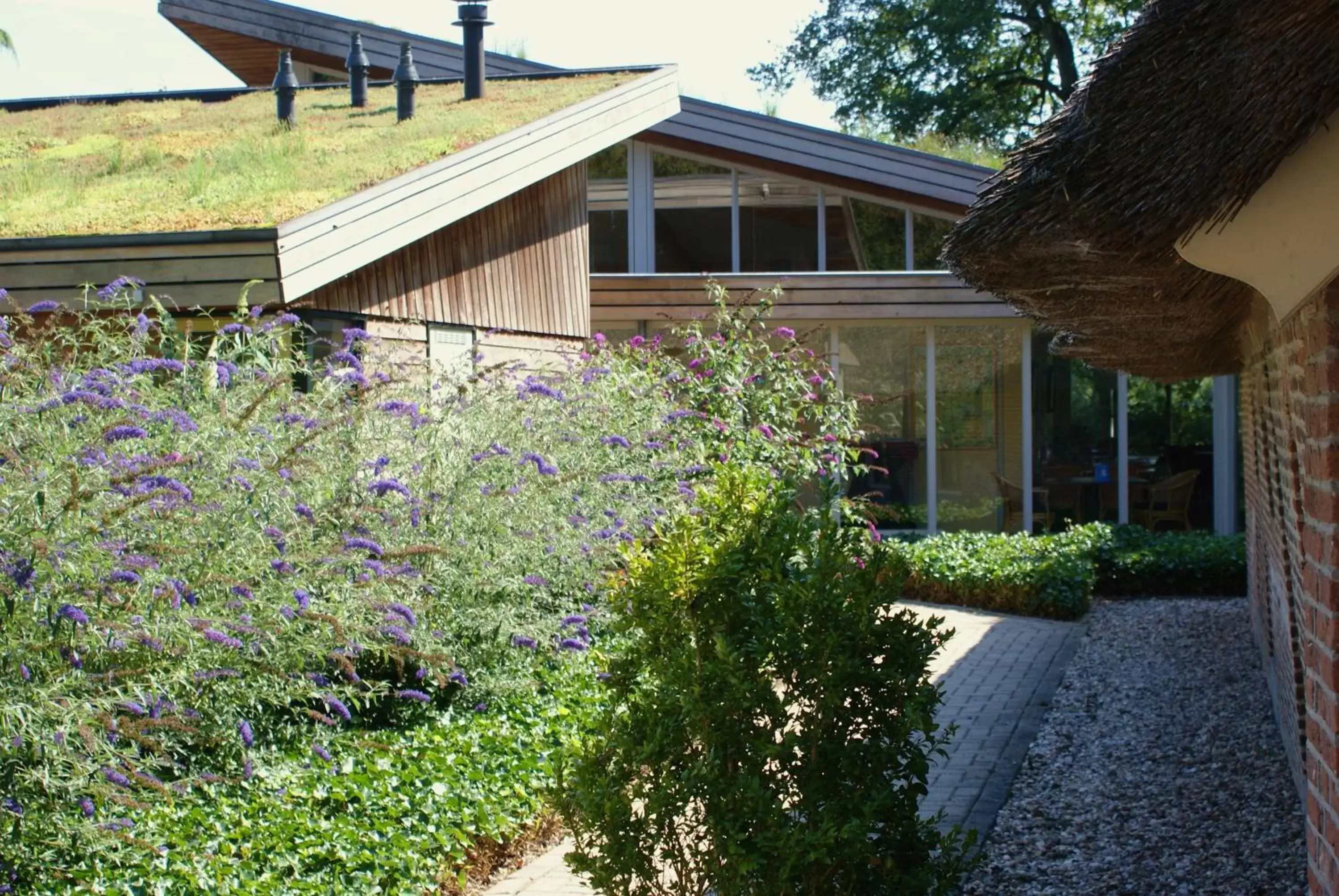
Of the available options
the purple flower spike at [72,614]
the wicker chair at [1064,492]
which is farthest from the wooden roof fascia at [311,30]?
the purple flower spike at [72,614]

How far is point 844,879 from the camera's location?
3.92 m

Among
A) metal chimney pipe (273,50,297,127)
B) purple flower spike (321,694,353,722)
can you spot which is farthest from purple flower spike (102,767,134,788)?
metal chimney pipe (273,50,297,127)

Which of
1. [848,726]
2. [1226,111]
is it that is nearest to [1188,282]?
[1226,111]

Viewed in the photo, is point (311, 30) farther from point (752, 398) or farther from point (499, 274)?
point (752, 398)

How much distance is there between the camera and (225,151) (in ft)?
37.4

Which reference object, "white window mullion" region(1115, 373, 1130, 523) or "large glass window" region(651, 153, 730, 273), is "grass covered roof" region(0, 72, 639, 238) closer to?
"large glass window" region(651, 153, 730, 273)

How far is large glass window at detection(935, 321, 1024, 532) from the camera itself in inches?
683

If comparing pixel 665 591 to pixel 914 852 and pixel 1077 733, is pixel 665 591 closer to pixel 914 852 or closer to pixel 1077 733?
pixel 914 852

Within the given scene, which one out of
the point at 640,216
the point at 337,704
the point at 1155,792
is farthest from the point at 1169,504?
the point at 337,704

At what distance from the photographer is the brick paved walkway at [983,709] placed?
548cm

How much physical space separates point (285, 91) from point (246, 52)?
5.77 m

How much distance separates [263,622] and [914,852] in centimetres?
258

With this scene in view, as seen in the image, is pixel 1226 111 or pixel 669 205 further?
pixel 669 205

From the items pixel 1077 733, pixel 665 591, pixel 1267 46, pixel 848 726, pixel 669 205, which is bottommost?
pixel 1077 733
